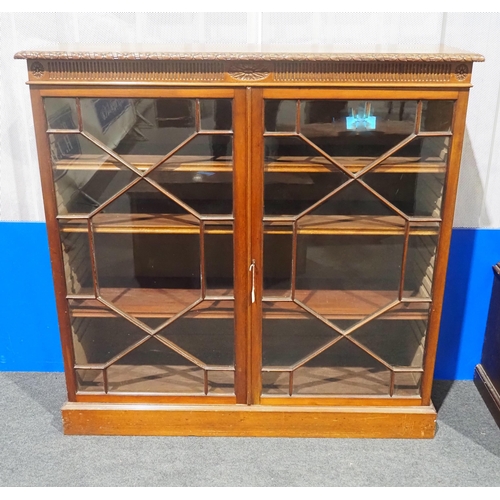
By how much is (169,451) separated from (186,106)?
0.91 meters

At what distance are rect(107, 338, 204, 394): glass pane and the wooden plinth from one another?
52mm

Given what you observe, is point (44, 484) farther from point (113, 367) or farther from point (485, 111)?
point (485, 111)

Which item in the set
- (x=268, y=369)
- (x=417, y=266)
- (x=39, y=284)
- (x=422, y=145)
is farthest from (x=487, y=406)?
(x=39, y=284)

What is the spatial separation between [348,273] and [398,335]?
0.22 meters

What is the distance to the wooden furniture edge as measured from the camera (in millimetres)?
1719

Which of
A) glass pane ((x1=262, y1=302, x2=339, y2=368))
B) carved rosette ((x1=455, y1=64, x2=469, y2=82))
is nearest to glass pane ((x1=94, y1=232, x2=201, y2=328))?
glass pane ((x1=262, y1=302, x2=339, y2=368))

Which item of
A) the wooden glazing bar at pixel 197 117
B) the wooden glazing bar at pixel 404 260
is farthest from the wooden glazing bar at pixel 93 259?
the wooden glazing bar at pixel 404 260

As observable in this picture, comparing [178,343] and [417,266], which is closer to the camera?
[417,266]

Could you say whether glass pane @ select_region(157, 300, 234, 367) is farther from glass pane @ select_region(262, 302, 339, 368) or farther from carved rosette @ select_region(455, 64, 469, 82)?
carved rosette @ select_region(455, 64, 469, 82)

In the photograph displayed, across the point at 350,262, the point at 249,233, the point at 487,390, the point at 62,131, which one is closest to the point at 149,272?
the point at 249,233

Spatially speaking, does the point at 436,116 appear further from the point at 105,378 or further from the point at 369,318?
the point at 105,378

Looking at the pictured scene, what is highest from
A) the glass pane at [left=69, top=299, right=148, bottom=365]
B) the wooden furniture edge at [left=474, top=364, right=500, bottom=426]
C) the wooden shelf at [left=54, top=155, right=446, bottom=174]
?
the wooden shelf at [left=54, top=155, right=446, bottom=174]

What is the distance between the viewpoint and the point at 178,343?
162 centimetres

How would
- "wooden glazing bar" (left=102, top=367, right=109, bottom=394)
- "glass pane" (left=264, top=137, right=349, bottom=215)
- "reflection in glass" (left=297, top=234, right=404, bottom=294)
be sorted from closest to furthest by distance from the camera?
"glass pane" (left=264, top=137, right=349, bottom=215)
"reflection in glass" (left=297, top=234, right=404, bottom=294)
"wooden glazing bar" (left=102, top=367, right=109, bottom=394)
